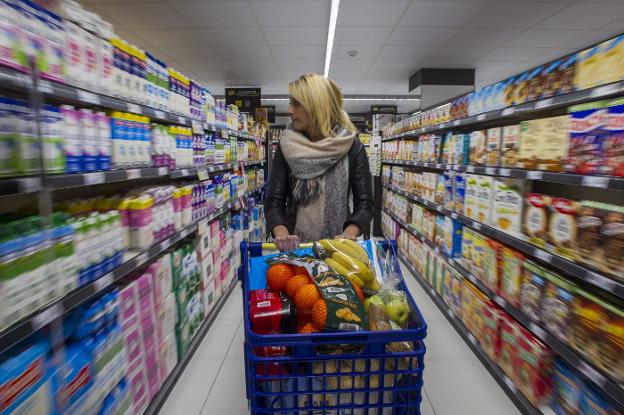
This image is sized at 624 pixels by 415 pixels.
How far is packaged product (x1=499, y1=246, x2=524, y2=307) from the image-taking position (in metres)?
2.04

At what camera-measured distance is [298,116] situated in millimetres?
1766

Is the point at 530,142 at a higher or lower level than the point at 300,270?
higher

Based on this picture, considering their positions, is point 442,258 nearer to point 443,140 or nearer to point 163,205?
point 443,140

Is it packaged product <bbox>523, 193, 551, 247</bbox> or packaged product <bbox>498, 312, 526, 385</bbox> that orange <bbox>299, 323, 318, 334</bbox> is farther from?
packaged product <bbox>498, 312, 526, 385</bbox>

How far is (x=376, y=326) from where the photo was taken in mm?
842

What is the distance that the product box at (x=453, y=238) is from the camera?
2.90 meters

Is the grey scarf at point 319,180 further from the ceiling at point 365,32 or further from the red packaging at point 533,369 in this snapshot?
the ceiling at point 365,32

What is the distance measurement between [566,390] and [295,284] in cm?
162

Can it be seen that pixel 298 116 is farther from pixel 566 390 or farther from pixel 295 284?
pixel 566 390

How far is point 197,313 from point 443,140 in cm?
266

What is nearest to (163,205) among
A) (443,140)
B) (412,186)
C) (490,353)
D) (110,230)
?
(110,230)

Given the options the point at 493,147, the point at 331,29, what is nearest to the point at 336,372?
the point at 493,147

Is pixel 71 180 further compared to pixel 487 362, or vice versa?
pixel 487 362

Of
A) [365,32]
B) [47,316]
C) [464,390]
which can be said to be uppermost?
[365,32]
